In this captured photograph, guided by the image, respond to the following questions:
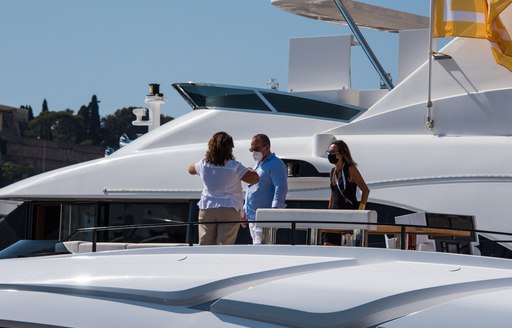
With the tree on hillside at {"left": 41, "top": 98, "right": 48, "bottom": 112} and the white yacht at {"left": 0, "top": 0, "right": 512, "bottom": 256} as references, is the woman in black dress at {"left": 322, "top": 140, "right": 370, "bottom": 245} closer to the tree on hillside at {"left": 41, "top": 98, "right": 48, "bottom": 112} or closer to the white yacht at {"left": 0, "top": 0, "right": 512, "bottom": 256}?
the white yacht at {"left": 0, "top": 0, "right": 512, "bottom": 256}

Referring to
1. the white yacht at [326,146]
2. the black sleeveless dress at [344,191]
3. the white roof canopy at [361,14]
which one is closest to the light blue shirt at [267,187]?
the black sleeveless dress at [344,191]

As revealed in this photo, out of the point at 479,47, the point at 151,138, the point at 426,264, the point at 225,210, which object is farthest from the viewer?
the point at 151,138

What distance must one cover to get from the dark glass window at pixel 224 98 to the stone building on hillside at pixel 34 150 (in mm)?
123287

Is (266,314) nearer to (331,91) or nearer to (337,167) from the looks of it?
(337,167)

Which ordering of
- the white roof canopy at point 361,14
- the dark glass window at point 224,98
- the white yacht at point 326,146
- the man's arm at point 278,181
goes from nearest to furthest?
the man's arm at point 278,181 → the white yacht at point 326,146 → the dark glass window at point 224,98 → the white roof canopy at point 361,14

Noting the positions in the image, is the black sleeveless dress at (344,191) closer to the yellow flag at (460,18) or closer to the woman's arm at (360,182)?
the woman's arm at (360,182)

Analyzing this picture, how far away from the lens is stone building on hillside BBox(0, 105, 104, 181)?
442 feet

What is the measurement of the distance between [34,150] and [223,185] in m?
135

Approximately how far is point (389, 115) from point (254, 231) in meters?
4.55

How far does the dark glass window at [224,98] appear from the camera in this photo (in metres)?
11.8

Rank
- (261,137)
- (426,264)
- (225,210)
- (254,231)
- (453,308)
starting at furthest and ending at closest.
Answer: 1. (261,137)
2. (225,210)
3. (254,231)
4. (426,264)
5. (453,308)

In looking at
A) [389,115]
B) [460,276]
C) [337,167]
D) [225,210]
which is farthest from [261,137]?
[460,276]

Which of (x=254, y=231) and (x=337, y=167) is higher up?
(x=337, y=167)

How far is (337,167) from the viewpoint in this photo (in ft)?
23.2
